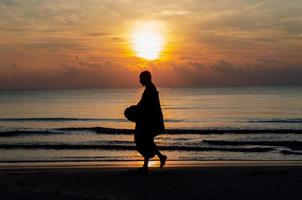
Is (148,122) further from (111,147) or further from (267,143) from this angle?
(267,143)

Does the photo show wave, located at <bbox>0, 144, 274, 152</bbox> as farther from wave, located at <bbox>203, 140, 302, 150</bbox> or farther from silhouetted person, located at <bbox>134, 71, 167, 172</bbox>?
silhouetted person, located at <bbox>134, 71, 167, 172</bbox>

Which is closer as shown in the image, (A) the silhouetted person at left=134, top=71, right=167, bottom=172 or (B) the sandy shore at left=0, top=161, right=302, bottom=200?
(B) the sandy shore at left=0, top=161, right=302, bottom=200

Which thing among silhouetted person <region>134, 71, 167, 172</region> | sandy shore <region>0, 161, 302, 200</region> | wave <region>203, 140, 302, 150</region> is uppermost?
silhouetted person <region>134, 71, 167, 172</region>

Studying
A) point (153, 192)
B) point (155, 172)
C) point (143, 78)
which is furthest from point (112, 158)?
point (153, 192)

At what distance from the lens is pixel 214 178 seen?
8.22 m

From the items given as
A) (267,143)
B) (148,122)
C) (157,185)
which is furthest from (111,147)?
(157,185)

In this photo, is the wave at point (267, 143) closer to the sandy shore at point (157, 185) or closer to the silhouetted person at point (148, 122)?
the sandy shore at point (157, 185)

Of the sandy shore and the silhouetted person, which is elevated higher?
the silhouetted person

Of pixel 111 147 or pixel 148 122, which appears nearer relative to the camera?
pixel 148 122

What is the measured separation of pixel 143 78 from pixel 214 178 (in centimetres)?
234

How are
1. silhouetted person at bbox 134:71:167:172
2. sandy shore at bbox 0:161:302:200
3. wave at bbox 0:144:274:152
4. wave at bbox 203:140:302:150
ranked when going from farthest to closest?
wave at bbox 203:140:302:150 < wave at bbox 0:144:274:152 < silhouetted person at bbox 134:71:167:172 < sandy shore at bbox 0:161:302:200

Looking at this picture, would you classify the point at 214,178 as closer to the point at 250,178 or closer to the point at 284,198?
the point at 250,178

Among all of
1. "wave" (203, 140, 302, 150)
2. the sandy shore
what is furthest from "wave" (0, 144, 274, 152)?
the sandy shore

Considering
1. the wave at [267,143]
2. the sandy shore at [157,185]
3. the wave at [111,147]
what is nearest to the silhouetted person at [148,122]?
the sandy shore at [157,185]
